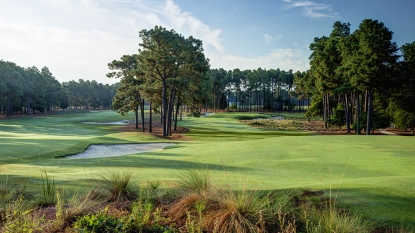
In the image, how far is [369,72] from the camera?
1224 inches

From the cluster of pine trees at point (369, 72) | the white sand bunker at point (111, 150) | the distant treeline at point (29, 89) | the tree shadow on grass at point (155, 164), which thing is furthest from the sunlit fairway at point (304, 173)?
the distant treeline at point (29, 89)

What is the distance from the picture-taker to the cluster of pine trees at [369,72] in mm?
31047

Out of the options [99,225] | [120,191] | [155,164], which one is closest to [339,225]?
[99,225]

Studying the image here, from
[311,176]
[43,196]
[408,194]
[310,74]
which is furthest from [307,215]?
[310,74]

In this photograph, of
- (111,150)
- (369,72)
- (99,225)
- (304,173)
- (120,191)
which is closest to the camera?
(99,225)

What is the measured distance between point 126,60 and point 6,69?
40.8 meters

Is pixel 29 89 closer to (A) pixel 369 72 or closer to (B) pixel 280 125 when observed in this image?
(B) pixel 280 125

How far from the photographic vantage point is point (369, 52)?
1234 inches

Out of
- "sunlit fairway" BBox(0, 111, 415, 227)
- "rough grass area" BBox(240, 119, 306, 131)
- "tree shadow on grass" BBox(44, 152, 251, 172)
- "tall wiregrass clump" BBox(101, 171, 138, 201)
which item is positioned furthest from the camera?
"rough grass area" BBox(240, 119, 306, 131)

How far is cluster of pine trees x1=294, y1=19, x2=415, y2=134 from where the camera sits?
31047 millimetres

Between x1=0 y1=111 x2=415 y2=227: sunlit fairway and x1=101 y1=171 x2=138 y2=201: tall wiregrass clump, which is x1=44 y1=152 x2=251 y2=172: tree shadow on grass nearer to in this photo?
x1=0 y1=111 x2=415 y2=227: sunlit fairway

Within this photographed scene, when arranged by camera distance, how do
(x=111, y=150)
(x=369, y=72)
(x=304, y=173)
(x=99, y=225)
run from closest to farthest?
(x=99, y=225) < (x=304, y=173) < (x=111, y=150) < (x=369, y=72)

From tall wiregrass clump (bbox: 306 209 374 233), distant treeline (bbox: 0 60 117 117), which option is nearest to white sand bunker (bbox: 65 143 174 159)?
tall wiregrass clump (bbox: 306 209 374 233)

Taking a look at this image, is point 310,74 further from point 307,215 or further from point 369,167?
point 307,215
